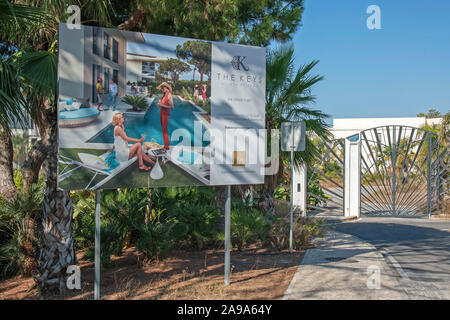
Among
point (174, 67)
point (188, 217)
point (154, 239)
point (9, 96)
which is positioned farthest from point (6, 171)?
point (174, 67)

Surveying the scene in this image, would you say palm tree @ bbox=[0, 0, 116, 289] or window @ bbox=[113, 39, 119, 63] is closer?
palm tree @ bbox=[0, 0, 116, 289]

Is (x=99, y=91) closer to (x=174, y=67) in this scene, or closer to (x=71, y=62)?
(x=71, y=62)

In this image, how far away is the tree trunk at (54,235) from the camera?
6.78m

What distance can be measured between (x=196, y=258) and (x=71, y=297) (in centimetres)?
294

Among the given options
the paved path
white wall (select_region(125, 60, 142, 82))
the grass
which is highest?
white wall (select_region(125, 60, 142, 82))

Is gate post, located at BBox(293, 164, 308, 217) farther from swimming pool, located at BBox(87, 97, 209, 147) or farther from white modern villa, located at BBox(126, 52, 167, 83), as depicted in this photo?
white modern villa, located at BBox(126, 52, 167, 83)

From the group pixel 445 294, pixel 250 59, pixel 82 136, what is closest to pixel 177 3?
pixel 250 59

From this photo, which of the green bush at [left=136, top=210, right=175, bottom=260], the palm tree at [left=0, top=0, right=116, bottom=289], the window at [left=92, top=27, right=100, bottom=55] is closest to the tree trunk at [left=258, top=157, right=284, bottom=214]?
the green bush at [left=136, top=210, right=175, bottom=260]

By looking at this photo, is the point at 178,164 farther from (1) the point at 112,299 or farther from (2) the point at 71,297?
(2) the point at 71,297

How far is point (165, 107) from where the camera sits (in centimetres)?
625

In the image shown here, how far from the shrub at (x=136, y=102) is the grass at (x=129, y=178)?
756 mm

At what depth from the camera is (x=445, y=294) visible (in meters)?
6.13

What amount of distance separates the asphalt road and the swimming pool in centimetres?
391

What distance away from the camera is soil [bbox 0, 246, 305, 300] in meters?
6.19
